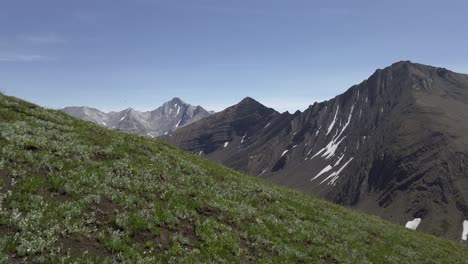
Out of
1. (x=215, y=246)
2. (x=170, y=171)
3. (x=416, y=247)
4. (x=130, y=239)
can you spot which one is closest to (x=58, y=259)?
(x=130, y=239)

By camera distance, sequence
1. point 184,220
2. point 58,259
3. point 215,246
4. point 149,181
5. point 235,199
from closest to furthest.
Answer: point 58,259
point 215,246
point 184,220
point 149,181
point 235,199

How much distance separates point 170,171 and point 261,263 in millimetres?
10143

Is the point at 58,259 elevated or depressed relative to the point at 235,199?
depressed

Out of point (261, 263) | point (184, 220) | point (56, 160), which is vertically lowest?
point (261, 263)

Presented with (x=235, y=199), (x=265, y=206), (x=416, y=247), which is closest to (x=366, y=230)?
(x=416, y=247)

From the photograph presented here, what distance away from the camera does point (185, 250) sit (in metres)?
16.7

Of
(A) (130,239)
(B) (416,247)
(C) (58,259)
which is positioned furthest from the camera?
(B) (416,247)

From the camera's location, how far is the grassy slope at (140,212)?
14.9 meters

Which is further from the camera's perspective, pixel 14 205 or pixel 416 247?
pixel 416 247

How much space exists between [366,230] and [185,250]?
18.6 metres

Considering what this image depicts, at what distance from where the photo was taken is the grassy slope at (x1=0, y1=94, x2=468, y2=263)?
14883mm

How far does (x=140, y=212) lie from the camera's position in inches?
709

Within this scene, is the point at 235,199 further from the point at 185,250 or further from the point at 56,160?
the point at 56,160

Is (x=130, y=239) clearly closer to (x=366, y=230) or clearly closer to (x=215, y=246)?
(x=215, y=246)
